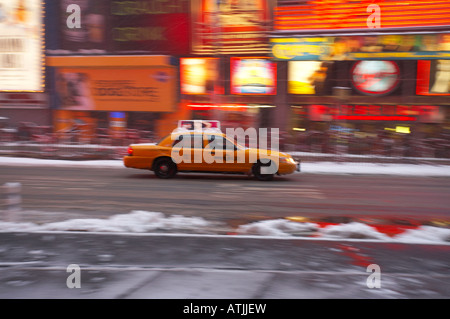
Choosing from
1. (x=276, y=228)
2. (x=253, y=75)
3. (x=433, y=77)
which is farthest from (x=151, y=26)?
(x=276, y=228)

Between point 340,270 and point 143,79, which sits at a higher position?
point 143,79

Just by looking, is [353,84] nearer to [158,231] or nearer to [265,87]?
[265,87]

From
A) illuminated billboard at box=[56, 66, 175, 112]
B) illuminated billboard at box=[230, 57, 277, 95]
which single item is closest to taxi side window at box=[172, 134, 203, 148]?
illuminated billboard at box=[230, 57, 277, 95]

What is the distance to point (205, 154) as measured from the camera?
1313 cm

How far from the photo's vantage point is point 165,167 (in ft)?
43.9

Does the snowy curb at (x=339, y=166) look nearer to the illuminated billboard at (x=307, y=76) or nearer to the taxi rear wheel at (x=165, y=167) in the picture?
the taxi rear wheel at (x=165, y=167)

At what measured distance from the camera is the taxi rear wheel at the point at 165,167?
13375 millimetres

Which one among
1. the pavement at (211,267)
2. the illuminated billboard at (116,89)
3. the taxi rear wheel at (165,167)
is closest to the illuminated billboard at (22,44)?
the illuminated billboard at (116,89)

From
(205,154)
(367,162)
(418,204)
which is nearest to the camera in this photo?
(418,204)

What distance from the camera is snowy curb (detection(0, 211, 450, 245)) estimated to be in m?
6.92

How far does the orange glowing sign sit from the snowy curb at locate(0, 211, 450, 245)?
16754 mm

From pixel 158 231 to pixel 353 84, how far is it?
729 inches
